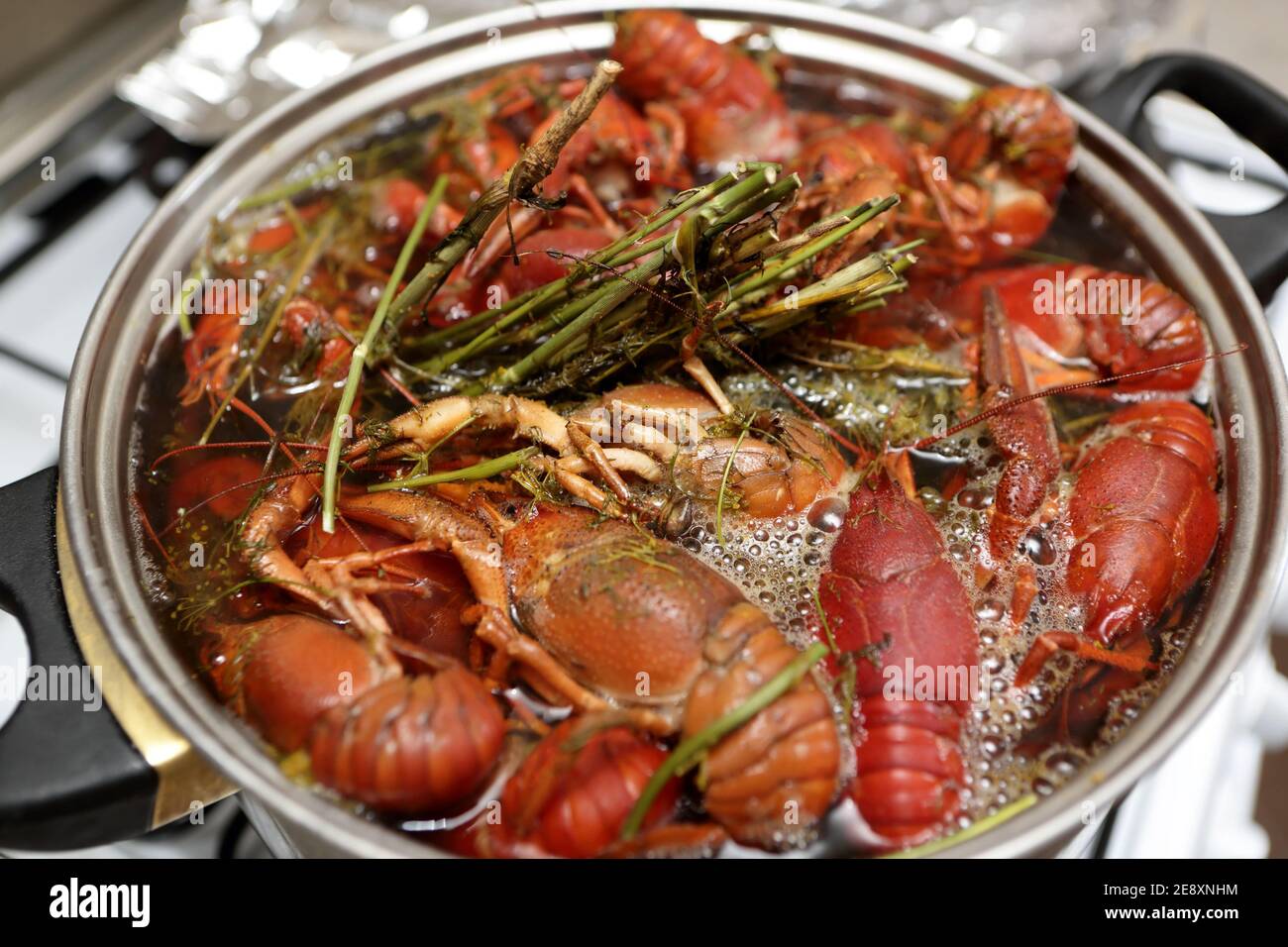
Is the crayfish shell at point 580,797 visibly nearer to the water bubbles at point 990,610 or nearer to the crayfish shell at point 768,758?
the crayfish shell at point 768,758

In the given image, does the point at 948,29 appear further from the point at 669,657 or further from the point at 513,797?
the point at 513,797

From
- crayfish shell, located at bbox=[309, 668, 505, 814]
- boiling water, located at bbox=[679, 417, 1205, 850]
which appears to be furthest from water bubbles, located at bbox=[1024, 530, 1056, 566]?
crayfish shell, located at bbox=[309, 668, 505, 814]

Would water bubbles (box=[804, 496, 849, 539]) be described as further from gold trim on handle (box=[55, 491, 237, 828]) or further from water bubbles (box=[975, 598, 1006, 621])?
gold trim on handle (box=[55, 491, 237, 828])

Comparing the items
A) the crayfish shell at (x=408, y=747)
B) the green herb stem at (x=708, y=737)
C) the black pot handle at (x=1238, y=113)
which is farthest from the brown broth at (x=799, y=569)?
the black pot handle at (x=1238, y=113)

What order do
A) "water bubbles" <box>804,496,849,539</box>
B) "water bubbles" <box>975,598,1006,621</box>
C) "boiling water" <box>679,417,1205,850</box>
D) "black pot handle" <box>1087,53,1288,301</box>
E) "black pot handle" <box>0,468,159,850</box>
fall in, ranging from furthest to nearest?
"black pot handle" <box>1087,53,1288,301</box>
"water bubbles" <box>804,496,849,539</box>
"water bubbles" <box>975,598,1006,621</box>
"boiling water" <box>679,417,1205,850</box>
"black pot handle" <box>0,468,159,850</box>

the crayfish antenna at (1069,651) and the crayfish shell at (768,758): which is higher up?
the crayfish antenna at (1069,651)

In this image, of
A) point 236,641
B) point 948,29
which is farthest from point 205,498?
point 948,29

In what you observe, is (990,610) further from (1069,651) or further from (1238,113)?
(1238,113)
